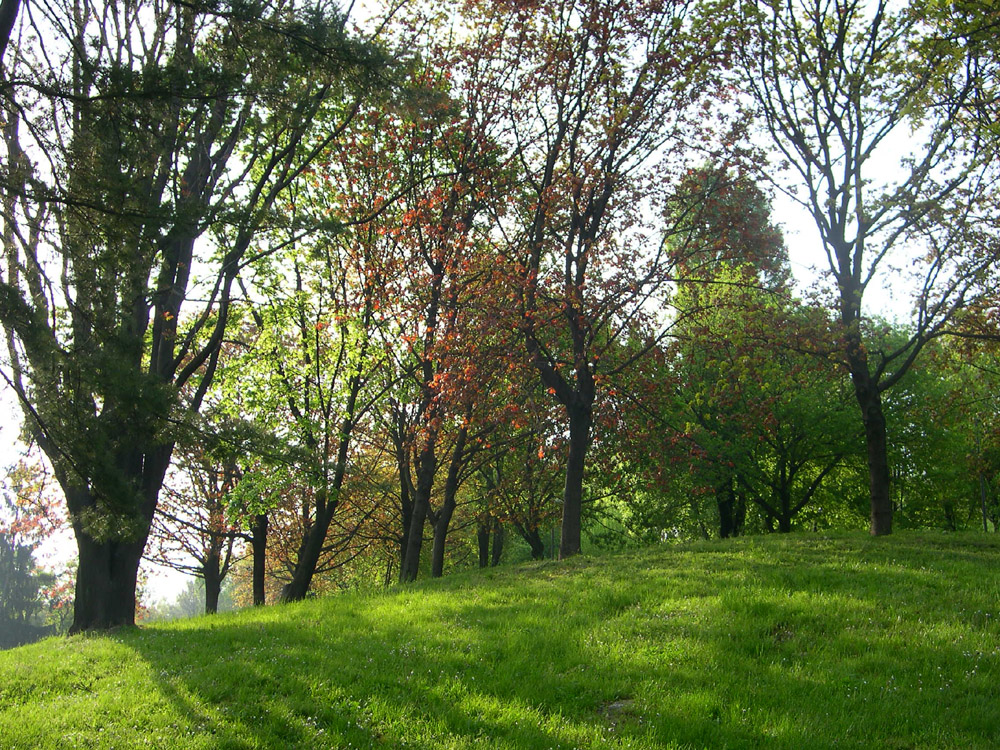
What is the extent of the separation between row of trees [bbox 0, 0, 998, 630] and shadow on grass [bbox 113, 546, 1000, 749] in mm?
2387

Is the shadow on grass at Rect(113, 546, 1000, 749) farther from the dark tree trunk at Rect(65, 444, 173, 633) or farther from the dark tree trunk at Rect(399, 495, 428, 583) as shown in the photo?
the dark tree trunk at Rect(399, 495, 428, 583)

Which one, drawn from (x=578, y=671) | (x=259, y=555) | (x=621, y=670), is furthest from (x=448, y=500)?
(x=621, y=670)

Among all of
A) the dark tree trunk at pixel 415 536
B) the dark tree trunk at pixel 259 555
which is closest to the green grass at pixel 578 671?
the dark tree trunk at pixel 415 536

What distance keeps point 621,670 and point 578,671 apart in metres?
0.46

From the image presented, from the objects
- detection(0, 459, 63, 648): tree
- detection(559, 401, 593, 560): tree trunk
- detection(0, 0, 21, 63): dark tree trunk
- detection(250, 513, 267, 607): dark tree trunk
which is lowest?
detection(0, 459, 63, 648): tree

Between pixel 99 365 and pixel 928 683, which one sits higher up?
pixel 99 365

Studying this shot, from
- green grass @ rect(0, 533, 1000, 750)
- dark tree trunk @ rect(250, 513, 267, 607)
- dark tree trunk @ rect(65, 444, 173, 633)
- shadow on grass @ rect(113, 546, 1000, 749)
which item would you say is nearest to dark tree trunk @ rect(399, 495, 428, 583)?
dark tree trunk @ rect(250, 513, 267, 607)

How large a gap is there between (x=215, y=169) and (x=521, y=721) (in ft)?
41.0

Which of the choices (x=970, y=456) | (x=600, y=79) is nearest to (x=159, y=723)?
(x=600, y=79)

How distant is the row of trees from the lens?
8.16 m

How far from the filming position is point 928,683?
265 inches

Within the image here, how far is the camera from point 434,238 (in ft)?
58.4

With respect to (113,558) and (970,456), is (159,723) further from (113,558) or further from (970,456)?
(970,456)

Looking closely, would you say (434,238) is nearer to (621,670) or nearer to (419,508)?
(419,508)
